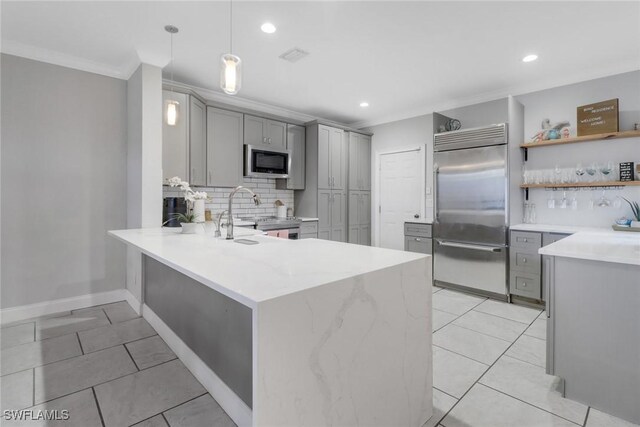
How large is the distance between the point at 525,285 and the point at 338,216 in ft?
9.15

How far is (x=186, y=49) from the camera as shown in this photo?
9.91ft

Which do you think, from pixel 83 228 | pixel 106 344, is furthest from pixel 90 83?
pixel 106 344

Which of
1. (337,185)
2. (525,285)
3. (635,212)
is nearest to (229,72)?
(337,185)

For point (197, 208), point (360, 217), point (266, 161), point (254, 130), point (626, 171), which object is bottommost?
point (360, 217)

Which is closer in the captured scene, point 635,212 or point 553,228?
point 635,212

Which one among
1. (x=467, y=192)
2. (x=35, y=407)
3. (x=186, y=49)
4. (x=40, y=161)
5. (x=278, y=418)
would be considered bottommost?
(x=35, y=407)

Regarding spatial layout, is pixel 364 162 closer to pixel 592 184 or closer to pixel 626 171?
pixel 592 184

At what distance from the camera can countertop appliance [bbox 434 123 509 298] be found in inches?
144

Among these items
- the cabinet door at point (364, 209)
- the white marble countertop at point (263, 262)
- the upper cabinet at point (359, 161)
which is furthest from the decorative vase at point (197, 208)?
the cabinet door at point (364, 209)

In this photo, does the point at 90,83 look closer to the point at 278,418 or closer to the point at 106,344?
the point at 106,344

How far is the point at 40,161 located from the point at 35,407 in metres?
2.40

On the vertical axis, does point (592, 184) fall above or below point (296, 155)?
below

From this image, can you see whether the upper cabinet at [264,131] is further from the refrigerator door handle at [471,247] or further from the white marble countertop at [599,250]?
the white marble countertop at [599,250]

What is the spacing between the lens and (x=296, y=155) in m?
5.02
